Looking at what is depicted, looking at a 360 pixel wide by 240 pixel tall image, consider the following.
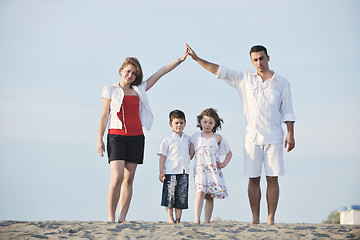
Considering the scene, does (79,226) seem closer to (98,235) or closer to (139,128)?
(98,235)

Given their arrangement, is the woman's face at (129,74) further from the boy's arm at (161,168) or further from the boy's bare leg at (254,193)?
the boy's bare leg at (254,193)

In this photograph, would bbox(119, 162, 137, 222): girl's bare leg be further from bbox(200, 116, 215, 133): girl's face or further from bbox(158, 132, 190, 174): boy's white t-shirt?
bbox(200, 116, 215, 133): girl's face

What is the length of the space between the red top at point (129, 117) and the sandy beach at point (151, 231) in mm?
1210

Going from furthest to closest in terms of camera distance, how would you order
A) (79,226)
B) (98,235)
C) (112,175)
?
1. (112,175)
2. (79,226)
3. (98,235)

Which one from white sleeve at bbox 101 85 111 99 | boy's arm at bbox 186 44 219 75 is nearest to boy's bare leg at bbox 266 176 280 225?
boy's arm at bbox 186 44 219 75

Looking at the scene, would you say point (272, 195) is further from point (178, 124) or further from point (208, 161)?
point (178, 124)

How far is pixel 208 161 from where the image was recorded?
717 cm

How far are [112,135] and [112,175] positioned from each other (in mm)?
532

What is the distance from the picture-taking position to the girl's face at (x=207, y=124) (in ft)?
24.1

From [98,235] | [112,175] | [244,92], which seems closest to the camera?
[98,235]

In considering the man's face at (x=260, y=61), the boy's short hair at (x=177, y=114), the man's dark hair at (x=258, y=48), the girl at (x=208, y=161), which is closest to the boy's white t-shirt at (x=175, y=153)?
the girl at (x=208, y=161)

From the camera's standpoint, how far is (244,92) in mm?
7047

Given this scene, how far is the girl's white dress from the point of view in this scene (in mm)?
7094

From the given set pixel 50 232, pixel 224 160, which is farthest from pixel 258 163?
pixel 50 232
